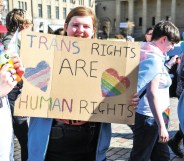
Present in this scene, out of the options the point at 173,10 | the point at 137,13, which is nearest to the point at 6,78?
the point at 173,10

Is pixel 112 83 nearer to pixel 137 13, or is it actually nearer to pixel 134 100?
pixel 134 100

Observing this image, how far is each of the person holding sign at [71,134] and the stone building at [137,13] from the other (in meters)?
75.1

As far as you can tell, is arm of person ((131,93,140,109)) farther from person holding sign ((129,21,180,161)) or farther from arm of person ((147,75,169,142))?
arm of person ((147,75,169,142))

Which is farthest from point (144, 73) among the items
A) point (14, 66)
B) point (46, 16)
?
point (46, 16)

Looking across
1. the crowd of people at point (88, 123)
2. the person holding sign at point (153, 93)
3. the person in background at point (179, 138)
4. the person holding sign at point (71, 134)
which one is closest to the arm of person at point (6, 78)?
the crowd of people at point (88, 123)

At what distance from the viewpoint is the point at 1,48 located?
1991mm

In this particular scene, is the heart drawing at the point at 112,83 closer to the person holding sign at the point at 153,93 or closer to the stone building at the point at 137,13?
the person holding sign at the point at 153,93

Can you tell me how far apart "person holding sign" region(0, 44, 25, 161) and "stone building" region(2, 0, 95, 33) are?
4798cm

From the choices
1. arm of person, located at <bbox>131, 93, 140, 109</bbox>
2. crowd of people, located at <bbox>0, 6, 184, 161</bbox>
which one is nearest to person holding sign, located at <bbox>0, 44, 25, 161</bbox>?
crowd of people, located at <bbox>0, 6, 184, 161</bbox>

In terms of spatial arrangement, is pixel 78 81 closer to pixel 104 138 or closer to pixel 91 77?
pixel 91 77

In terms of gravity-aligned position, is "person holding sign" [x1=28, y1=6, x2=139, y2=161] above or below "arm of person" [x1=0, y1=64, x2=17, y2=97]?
below

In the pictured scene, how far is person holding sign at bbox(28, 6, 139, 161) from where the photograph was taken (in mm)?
2508

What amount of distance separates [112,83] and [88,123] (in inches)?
15.7

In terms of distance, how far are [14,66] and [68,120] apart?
0.76 metres
